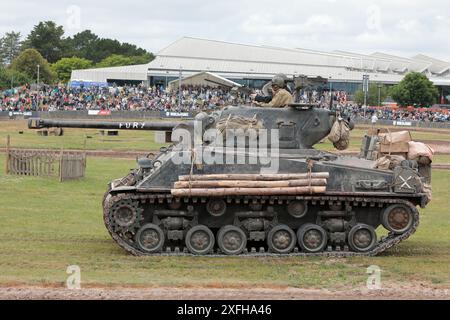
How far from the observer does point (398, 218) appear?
803 inches

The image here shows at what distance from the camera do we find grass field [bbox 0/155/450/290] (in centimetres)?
1705

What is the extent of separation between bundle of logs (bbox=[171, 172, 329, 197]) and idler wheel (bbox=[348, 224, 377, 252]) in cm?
145

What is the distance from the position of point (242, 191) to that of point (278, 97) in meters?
3.28

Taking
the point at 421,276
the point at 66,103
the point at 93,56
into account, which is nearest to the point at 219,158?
the point at 421,276

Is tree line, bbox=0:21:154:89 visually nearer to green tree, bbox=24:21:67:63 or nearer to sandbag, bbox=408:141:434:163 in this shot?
green tree, bbox=24:21:67:63

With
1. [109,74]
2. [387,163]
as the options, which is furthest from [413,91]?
[387,163]

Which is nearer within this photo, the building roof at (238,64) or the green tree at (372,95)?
the green tree at (372,95)

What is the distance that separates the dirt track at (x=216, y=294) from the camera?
15.1 metres

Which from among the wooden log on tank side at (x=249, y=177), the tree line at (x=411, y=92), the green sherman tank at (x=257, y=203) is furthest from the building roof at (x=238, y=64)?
the wooden log on tank side at (x=249, y=177)

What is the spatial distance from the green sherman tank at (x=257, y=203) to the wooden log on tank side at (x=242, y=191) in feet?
0.07

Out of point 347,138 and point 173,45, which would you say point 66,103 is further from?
point 347,138

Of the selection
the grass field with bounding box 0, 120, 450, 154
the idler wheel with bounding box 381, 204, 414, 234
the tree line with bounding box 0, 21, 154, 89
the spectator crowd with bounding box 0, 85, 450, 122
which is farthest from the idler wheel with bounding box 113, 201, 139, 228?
the tree line with bounding box 0, 21, 154, 89

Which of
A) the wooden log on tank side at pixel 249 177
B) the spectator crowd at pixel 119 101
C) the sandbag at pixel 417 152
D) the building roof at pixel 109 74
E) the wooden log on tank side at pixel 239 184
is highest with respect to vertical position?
the building roof at pixel 109 74

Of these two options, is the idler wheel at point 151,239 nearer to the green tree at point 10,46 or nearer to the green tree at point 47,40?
the green tree at point 47,40
